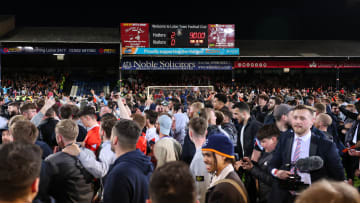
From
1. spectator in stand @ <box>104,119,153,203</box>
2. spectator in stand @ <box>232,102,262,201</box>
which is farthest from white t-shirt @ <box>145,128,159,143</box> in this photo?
spectator in stand @ <box>104,119,153,203</box>

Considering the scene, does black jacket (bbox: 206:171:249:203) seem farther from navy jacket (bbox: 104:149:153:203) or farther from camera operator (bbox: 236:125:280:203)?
camera operator (bbox: 236:125:280:203)

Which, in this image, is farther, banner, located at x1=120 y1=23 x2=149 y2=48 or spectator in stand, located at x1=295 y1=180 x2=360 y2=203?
banner, located at x1=120 y1=23 x2=149 y2=48

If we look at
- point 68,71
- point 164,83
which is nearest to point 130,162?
point 164,83

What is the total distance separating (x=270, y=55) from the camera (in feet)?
96.3

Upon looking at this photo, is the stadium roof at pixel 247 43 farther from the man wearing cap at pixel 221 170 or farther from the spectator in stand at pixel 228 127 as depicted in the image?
the man wearing cap at pixel 221 170

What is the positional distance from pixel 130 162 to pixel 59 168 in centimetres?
94

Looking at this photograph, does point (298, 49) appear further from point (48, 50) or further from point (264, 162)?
point (264, 162)

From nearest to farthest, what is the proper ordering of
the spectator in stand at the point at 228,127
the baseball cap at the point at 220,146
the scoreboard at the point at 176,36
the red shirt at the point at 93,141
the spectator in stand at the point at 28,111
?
the baseball cap at the point at 220,146
the red shirt at the point at 93,141
the spectator in stand at the point at 228,127
the spectator in stand at the point at 28,111
the scoreboard at the point at 176,36

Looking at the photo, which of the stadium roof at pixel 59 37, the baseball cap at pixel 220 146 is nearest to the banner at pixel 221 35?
the stadium roof at pixel 59 37

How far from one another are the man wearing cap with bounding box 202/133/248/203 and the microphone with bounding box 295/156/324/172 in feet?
2.53

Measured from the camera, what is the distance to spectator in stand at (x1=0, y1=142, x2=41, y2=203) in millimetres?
1896

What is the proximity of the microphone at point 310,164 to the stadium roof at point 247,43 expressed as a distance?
78.4 ft

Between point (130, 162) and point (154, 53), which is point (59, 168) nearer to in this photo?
point (130, 162)

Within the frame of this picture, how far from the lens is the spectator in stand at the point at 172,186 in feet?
6.03
